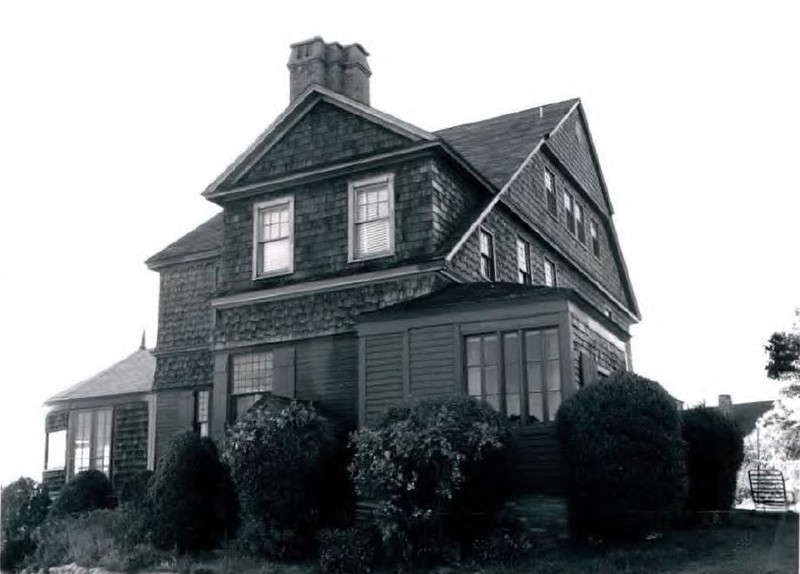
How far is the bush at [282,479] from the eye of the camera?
17172 millimetres

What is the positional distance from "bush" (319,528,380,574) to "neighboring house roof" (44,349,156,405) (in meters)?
14.6

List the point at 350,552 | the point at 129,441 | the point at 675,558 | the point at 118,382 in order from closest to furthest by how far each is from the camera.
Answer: the point at 675,558
the point at 350,552
the point at 129,441
the point at 118,382

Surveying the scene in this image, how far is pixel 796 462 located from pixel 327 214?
25.3 m

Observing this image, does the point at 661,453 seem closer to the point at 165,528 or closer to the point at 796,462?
the point at 165,528

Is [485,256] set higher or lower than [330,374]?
higher

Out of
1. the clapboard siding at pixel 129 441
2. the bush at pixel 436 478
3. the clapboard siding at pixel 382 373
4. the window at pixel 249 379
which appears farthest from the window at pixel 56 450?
the bush at pixel 436 478

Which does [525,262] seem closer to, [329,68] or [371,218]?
[371,218]

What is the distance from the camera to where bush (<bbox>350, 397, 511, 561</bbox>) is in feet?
50.7

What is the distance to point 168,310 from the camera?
1150 inches

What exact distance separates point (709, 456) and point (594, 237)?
13306 mm

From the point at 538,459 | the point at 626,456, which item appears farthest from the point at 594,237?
the point at 626,456

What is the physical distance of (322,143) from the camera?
2217 cm

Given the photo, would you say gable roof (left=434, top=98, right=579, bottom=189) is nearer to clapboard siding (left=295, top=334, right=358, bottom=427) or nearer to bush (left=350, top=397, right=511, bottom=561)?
clapboard siding (left=295, top=334, right=358, bottom=427)

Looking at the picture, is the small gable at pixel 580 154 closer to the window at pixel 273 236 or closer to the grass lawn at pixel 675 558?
the window at pixel 273 236
